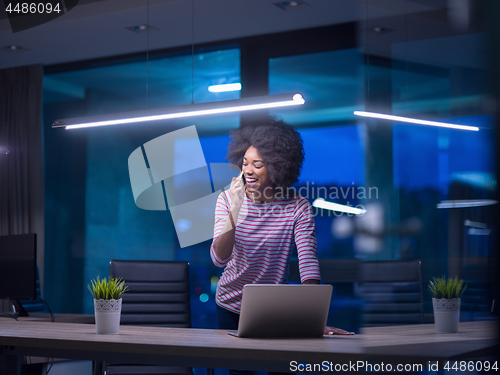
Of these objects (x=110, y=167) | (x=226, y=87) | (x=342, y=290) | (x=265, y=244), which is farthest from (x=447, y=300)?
(x=110, y=167)

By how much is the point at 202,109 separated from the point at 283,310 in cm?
164

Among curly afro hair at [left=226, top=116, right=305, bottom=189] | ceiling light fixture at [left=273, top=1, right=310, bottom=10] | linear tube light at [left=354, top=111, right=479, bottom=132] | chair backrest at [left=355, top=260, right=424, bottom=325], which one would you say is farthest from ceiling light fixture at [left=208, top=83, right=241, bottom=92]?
chair backrest at [left=355, top=260, right=424, bottom=325]

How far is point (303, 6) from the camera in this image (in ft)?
12.3

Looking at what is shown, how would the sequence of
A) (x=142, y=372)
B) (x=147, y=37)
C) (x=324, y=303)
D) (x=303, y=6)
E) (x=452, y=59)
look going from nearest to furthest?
(x=452, y=59)
(x=324, y=303)
(x=142, y=372)
(x=303, y=6)
(x=147, y=37)

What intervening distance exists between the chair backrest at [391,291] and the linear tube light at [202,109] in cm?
183

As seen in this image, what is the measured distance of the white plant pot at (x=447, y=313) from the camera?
3.20ft

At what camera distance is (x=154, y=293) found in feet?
9.61

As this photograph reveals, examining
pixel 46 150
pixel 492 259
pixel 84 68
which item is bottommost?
pixel 492 259

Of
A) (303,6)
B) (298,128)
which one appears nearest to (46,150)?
(298,128)

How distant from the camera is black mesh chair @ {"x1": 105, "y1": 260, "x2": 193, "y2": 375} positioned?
9.43ft

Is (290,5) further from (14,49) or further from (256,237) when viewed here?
(14,49)

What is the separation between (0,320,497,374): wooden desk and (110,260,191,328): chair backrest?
658 mm

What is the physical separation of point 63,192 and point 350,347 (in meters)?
4.06

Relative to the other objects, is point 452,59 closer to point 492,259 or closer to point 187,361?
point 492,259
